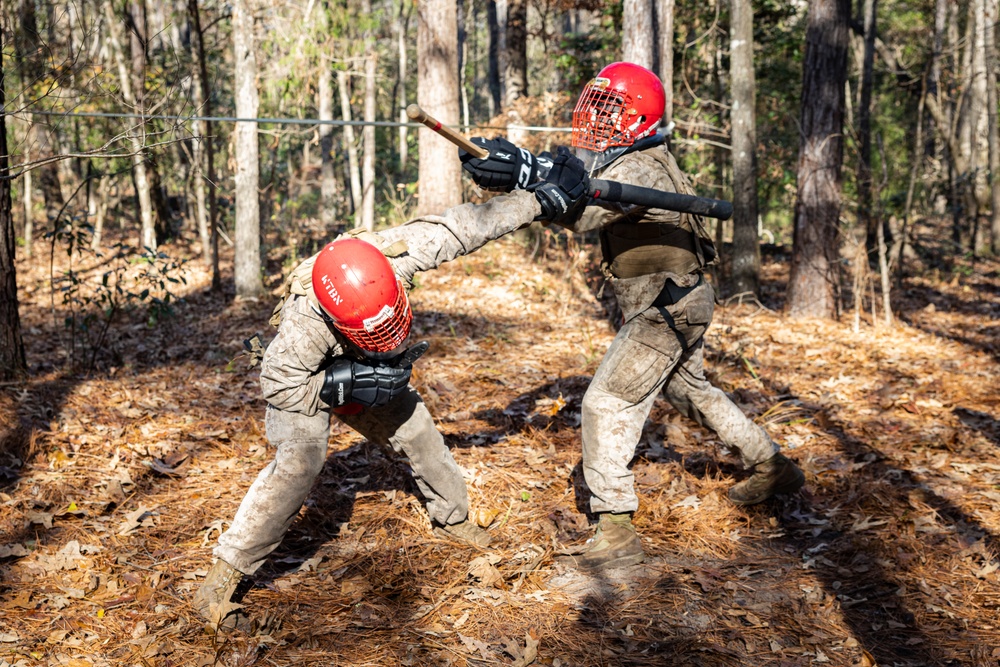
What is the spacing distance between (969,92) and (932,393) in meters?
13.5

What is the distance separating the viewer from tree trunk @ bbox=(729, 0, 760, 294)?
10133 mm

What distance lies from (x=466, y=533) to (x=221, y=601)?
1336 millimetres

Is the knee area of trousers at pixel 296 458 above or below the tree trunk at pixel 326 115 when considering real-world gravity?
below

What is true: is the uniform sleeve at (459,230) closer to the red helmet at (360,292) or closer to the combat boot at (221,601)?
the red helmet at (360,292)

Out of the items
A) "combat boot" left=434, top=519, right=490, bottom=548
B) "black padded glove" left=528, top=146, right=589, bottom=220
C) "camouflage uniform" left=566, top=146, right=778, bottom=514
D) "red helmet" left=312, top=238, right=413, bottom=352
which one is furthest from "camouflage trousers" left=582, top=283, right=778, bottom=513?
"red helmet" left=312, top=238, right=413, bottom=352

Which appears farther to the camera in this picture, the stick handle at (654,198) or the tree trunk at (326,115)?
the tree trunk at (326,115)

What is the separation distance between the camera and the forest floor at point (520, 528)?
11.1 ft

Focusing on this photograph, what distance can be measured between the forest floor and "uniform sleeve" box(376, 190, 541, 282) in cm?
161

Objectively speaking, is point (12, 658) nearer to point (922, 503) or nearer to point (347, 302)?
point (347, 302)

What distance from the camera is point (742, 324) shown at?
364 inches

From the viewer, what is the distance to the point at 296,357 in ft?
11.1

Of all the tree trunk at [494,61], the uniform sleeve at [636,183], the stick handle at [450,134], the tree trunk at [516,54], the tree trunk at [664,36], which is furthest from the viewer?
the tree trunk at [494,61]

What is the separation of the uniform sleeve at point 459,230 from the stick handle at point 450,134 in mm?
236

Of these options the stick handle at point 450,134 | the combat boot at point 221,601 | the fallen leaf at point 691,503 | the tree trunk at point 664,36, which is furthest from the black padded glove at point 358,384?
the tree trunk at point 664,36
